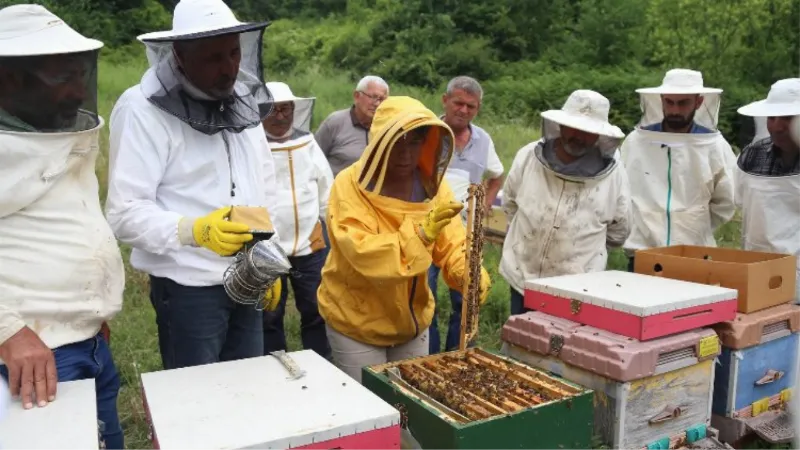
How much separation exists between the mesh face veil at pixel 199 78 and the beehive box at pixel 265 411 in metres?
0.85

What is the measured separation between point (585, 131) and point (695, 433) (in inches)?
58.0

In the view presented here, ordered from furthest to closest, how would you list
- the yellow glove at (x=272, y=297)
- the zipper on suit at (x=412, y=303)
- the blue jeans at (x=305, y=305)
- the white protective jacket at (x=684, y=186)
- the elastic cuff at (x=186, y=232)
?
1. the blue jeans at (x=305, y=305)
2. the white protective jacket at (x=684, y=186)
3. the zipper on suit at (x=412, y=303)
4. the yellow glove at (x=272, y=297)
5. the elastic cuff at (x=186, y=232)

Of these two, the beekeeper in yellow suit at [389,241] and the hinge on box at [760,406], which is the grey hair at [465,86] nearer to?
the beekeeper in yellow suit at [389,241]

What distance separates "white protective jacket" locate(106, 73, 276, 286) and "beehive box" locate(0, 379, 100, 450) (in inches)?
22.3

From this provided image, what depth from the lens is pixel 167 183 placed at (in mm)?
2287

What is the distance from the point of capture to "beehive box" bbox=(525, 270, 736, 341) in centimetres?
236

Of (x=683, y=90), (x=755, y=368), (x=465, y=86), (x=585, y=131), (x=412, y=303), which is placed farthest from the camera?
(x=465, y=86)

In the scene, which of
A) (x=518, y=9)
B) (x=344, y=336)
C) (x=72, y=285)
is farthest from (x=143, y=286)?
(x=518, y=9)

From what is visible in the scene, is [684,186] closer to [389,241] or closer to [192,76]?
[389,241]

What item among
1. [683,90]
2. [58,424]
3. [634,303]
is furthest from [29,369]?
[683,90]

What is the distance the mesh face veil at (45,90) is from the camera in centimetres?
189

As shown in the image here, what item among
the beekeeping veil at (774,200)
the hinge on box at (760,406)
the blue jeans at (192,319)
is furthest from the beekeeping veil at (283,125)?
the hinge on box at (760,406)

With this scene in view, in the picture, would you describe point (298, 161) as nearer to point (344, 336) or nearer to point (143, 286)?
point (344, 336)

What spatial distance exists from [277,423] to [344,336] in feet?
3.74
